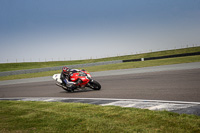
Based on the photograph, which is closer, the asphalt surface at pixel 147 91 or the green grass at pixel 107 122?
the green grass at pixel 107 122

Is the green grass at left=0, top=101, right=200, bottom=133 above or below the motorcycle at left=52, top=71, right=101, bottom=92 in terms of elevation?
below

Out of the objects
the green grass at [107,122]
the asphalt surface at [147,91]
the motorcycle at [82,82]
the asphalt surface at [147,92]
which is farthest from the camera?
the motorcycle at [82,82]

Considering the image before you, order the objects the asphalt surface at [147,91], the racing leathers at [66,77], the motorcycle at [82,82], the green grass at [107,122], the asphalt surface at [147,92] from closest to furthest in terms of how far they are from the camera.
→ the green grass at [107,122] → the asphalt surface at [147,92] → the asphalt surface at [147,91] → the motorcycle at [82,82] → the racing leathers at [66,77]

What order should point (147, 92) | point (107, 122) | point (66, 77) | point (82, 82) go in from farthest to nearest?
point (66, 77)
point (82, 82)
point (147, 92)
point (107, 122)

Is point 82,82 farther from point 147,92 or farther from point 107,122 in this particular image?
point 107,122

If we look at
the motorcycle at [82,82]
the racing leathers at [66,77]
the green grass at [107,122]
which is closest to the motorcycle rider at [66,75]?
the racing leathers at [66,77]

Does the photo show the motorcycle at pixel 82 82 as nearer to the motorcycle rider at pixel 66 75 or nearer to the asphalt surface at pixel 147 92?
the motorcycle rider at pixel 66 75

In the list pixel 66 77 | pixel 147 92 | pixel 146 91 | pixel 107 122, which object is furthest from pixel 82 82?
pixel 107 122

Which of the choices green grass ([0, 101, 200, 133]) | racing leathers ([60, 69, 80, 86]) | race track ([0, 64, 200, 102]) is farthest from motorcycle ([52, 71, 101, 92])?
green grass ([0, 101, 200, 133])

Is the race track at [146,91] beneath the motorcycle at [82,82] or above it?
beneath

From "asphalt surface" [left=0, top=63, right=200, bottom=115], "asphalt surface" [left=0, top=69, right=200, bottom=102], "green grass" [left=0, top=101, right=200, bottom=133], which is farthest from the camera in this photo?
"asphalt surface" [left=0, top=69, right=200, bottom=102]

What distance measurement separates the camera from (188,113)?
541cm

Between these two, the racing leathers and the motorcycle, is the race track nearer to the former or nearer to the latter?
the motorcycle

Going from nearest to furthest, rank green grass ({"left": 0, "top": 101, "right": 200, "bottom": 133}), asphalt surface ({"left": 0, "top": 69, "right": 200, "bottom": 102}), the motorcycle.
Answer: green grass ({"left": 0, "top": 101, "right": 200, "bottom": 133})
asphalt surface ({"left": 0, "top": 69, "right": 200, "bottom": 102})
the motorcycle
